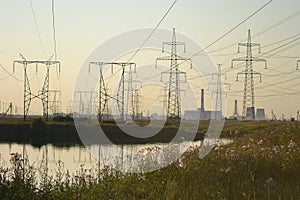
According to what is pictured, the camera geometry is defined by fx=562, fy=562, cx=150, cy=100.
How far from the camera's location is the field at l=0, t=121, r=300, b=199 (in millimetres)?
8953

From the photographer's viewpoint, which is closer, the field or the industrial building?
the field

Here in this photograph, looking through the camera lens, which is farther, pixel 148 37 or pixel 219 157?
pixel 148 37

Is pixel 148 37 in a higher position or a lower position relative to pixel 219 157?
higher

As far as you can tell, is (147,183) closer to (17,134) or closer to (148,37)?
(148,37)

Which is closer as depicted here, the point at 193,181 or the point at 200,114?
the point at 193,181

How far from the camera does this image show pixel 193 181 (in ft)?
33.1

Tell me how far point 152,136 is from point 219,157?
132ft

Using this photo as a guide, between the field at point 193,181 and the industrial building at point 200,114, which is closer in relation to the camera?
the field at point 193,181

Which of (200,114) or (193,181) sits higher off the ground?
(200,114)

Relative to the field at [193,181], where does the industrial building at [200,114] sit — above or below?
above

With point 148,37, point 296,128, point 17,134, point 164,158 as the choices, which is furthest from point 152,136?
point 164,158

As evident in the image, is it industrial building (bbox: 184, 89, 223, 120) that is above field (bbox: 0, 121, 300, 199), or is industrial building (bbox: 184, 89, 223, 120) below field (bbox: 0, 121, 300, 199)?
above

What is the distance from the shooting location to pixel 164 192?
8820mm

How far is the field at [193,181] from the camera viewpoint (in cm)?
895
